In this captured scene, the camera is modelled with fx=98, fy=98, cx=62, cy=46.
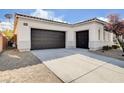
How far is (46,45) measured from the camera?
11000mm

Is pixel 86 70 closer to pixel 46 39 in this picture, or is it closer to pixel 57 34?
pixel 46 39

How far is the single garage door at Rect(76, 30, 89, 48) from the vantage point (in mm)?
11859

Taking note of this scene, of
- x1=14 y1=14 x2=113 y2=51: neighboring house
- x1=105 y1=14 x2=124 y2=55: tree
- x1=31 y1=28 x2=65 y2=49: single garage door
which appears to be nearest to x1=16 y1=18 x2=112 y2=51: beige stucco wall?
x1=14 y1=14 x2=113 y2=51: neighboring house

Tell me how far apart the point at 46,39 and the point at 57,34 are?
5.68ft

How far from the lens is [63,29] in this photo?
12.4 m

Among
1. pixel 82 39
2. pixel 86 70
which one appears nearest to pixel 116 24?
pixel 82 39

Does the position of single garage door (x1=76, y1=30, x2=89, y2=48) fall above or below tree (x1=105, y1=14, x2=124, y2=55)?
below

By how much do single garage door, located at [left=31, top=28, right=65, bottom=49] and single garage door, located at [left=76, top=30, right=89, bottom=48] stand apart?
2.02m

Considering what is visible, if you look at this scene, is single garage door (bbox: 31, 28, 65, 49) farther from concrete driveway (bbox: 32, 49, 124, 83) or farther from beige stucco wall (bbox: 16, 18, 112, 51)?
concrete driveway (bbox: 32, 49, 124, 83)

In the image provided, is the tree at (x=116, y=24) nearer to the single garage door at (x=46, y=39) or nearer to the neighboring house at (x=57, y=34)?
the neighboring house at (x=57, y=34)

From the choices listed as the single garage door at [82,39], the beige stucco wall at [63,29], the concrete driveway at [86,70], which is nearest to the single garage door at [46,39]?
the beige stucco wall at [63,29]

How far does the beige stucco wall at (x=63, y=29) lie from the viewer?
30.4 ft
